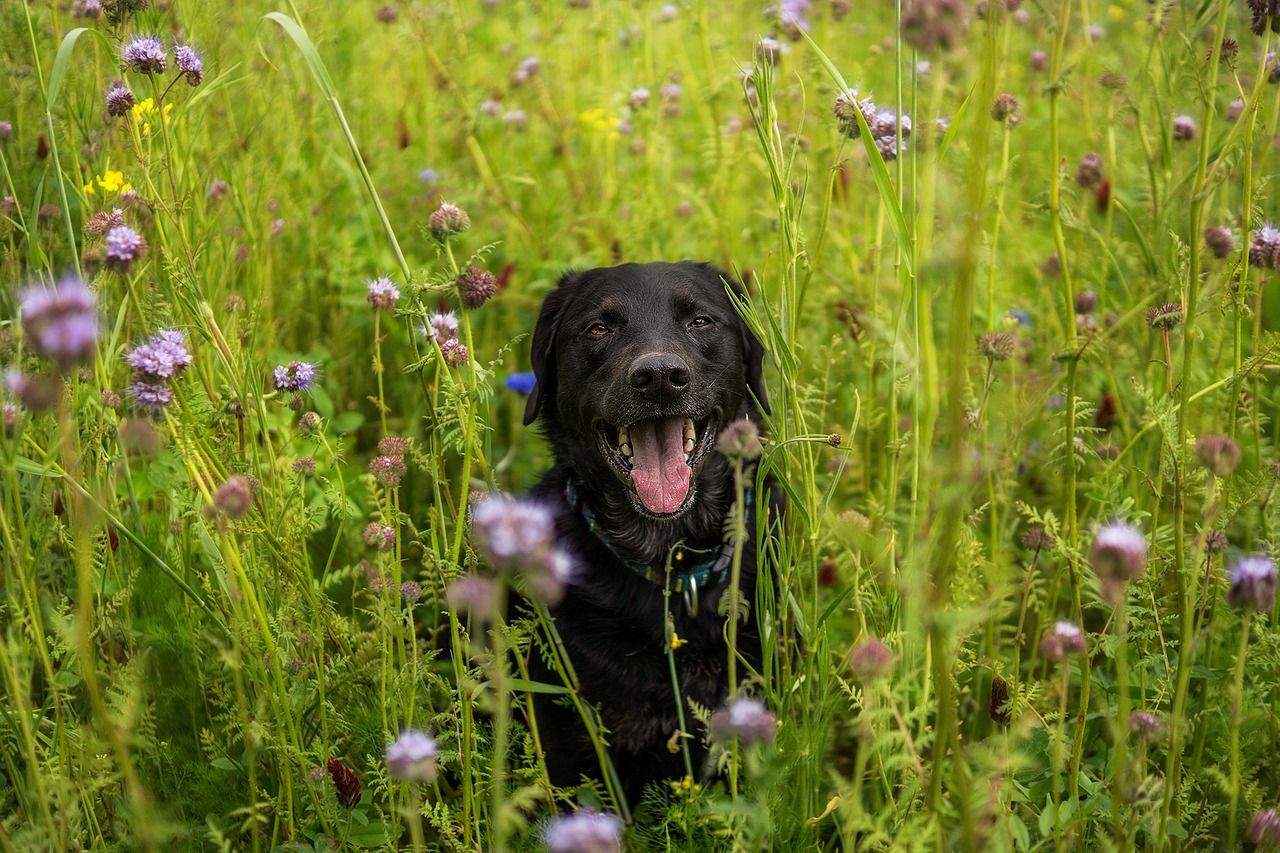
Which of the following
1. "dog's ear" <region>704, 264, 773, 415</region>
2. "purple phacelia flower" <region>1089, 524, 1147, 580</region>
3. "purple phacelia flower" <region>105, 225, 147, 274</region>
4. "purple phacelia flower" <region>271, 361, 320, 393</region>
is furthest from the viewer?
"dog's ear" <region>704, 264, 773, 415</region>

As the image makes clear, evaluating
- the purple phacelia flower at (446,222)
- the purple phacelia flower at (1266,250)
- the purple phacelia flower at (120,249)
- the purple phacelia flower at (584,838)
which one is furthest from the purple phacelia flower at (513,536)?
the purple phacelia flower at (1266,250)

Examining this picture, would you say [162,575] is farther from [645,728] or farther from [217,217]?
[645,728]

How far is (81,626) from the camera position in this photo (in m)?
1.22

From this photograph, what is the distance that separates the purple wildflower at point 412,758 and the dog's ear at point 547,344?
1.72m

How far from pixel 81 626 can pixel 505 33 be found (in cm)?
603

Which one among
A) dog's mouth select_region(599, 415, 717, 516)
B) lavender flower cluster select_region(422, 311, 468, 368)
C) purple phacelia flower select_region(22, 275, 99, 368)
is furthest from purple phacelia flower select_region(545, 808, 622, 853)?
dog's mouth select_region(599, 415, 717, 516)

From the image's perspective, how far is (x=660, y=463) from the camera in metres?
2.64

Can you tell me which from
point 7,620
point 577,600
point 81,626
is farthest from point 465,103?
point 81,626

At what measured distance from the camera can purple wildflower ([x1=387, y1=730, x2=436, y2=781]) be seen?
4.18ft

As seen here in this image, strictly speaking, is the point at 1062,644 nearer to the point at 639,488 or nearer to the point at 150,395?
the point at 639,488

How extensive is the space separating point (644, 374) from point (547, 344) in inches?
25.1

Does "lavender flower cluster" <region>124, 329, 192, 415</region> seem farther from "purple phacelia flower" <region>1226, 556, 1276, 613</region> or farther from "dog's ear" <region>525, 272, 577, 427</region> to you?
"purple phacelia flower" <region>1226, 556, 1276, 613</region>

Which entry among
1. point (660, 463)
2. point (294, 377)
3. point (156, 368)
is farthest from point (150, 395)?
point (660, 463)

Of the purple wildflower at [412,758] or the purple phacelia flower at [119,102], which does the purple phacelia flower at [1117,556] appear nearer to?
the purple wildflower at [412,758]
